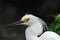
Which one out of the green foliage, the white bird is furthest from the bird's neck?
the green foliage

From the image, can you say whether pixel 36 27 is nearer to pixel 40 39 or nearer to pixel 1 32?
pixel 40 39

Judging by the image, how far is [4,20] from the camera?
32.2 feet

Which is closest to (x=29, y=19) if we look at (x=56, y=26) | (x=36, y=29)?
(x=36, y=29)

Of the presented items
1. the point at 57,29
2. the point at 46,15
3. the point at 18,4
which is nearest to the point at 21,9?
the point at 18,4

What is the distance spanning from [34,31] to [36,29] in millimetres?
53

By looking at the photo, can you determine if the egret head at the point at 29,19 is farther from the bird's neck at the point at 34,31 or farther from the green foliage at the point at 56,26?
the green foliage at the point at 56,26

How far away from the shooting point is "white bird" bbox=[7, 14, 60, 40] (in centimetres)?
534

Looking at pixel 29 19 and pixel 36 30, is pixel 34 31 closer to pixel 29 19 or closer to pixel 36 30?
pixel 36 30

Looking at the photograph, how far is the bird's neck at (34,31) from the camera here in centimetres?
538

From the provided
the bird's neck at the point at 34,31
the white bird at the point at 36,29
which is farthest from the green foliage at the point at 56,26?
the bird's neck at the point at 34,31

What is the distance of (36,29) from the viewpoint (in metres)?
5.43

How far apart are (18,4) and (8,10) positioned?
34 centimetres

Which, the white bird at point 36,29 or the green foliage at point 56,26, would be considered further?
the green foliage at point 56,26

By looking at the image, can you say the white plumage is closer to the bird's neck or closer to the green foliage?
the bird's neck
